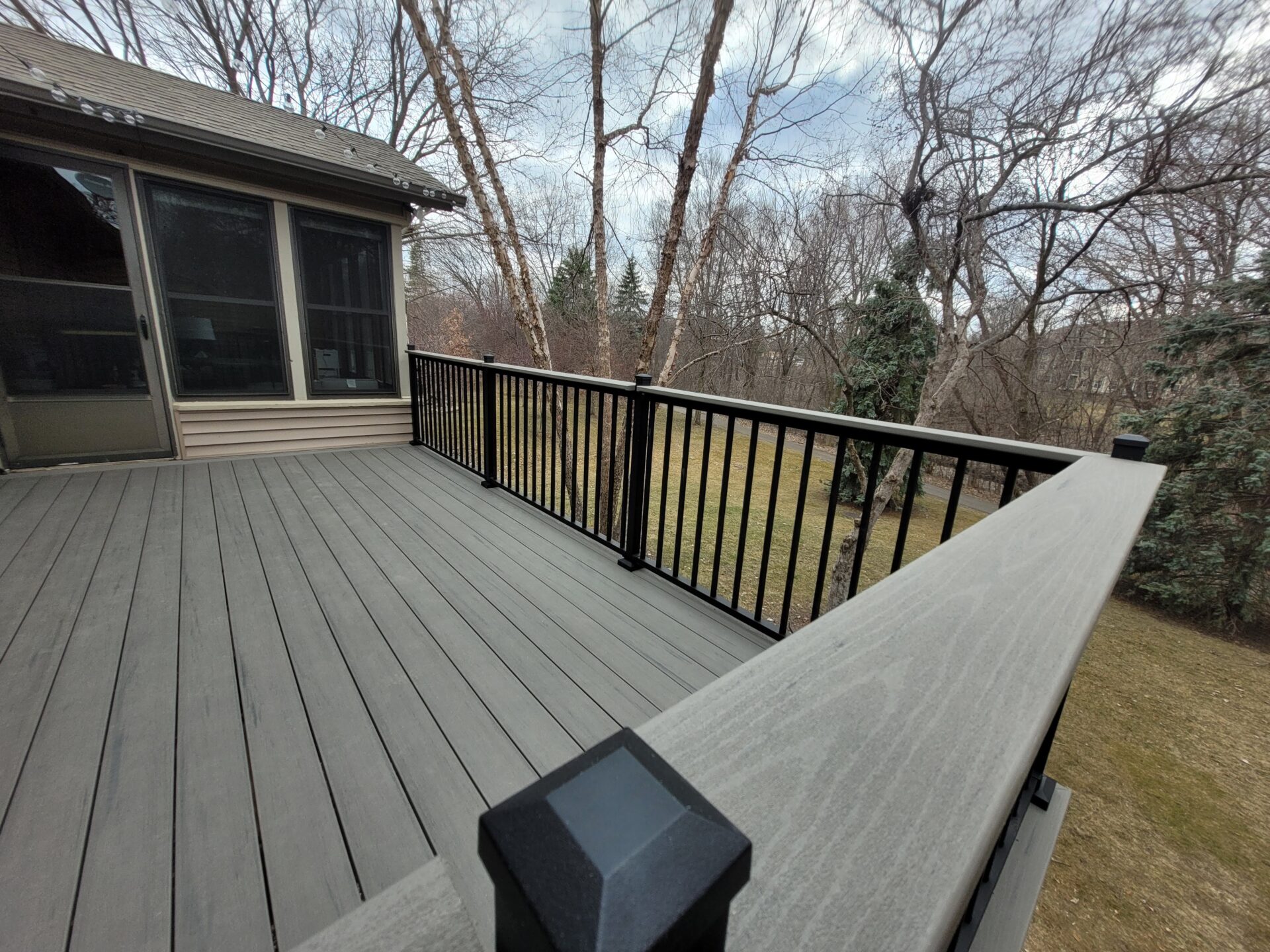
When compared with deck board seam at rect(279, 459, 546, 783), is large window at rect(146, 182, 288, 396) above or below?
above

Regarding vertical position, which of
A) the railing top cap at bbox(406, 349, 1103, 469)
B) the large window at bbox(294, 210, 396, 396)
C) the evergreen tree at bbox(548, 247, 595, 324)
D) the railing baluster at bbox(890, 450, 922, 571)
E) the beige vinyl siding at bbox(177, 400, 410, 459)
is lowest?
the beige vinyl siding at bbox(177, 400, 410, 459)

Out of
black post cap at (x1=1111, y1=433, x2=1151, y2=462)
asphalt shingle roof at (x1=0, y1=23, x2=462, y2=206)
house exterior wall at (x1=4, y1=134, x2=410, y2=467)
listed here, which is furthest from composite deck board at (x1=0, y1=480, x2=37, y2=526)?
black post cap at (x1=1111, y1=433, x2=1151, y2=462)

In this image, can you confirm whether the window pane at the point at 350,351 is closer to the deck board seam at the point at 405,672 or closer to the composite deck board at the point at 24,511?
the composite deck board at the point at 24,511

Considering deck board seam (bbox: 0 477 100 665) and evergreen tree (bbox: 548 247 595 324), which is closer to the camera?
deck board seam (bbox: 0 477 100 665)

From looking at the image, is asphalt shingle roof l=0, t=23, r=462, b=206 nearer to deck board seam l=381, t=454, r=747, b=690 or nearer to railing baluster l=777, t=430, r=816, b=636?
deck board seam l=381, t=454, r=747, b=690

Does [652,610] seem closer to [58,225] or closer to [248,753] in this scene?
[248,753]

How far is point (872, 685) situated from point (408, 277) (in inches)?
576

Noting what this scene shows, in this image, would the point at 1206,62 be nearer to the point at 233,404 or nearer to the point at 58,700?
the point at 58,700

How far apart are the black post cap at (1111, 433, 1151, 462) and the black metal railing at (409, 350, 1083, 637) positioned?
0.45 feet

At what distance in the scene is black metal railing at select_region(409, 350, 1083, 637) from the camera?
5.35 ft

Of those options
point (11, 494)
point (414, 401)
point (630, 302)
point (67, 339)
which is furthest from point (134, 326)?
point (630, 302)

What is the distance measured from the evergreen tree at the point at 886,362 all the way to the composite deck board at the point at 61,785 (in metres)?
7.45

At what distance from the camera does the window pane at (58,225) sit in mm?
3396

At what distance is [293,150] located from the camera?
3.86 metres
